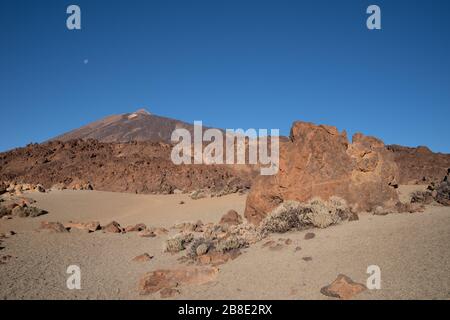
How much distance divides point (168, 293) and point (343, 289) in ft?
7.87

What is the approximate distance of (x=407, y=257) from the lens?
5566 mm

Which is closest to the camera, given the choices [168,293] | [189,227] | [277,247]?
[168,293]

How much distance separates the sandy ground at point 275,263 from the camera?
508cm

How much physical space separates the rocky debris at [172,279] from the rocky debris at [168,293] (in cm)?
22

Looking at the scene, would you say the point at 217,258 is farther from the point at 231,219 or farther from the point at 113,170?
the point at 113,170

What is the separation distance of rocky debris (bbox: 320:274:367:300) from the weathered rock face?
4513mm

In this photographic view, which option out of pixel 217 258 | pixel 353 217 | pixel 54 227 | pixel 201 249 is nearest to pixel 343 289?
→ pixel 217 258

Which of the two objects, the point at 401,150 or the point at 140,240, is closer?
the point at 140,240

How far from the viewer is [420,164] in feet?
79.9

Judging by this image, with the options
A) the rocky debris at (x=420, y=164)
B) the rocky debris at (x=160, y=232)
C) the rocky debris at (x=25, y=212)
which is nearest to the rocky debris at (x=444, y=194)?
the rocky debris at (x=160, y=232)

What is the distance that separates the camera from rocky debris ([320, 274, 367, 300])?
4.64 m
